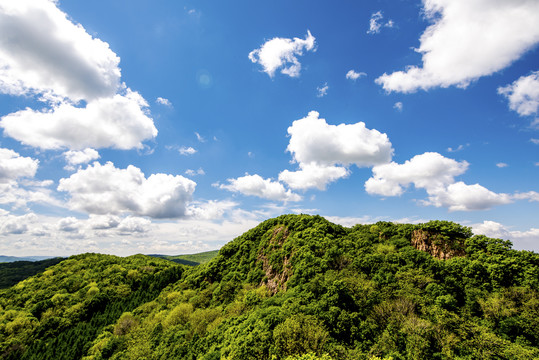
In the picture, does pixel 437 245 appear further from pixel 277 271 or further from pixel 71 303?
pixel 71 303

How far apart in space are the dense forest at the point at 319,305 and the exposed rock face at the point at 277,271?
1.40 ft

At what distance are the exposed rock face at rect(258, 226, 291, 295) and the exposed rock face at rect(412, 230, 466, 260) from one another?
35561mm

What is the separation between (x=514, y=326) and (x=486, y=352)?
9008 mm

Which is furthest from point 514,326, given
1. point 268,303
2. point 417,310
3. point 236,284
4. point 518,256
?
point 236,284

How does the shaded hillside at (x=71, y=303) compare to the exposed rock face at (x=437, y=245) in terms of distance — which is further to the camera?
the shaded hillside at (x=71, y=303)

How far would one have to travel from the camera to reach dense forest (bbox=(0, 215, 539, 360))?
1276 inches

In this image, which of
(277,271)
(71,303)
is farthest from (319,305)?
(71,303)

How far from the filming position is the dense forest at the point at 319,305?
32.4m

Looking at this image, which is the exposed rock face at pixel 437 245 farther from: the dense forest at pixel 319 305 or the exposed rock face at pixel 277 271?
the exposed rock face at pixel 277 271

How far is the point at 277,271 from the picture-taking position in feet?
221

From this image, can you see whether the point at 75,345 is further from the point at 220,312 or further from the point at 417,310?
the point at 417,310

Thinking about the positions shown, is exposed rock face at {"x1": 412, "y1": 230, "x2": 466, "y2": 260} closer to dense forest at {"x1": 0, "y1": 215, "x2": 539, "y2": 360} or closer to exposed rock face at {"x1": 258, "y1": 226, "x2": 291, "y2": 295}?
dense forest at {"x1": 0, "y1": 215, "x2": 539, "y2": 360}

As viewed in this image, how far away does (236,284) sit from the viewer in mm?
74625

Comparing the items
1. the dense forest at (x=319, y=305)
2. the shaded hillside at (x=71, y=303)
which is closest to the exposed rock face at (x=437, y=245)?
the dense forest at (x=319, y=305)
